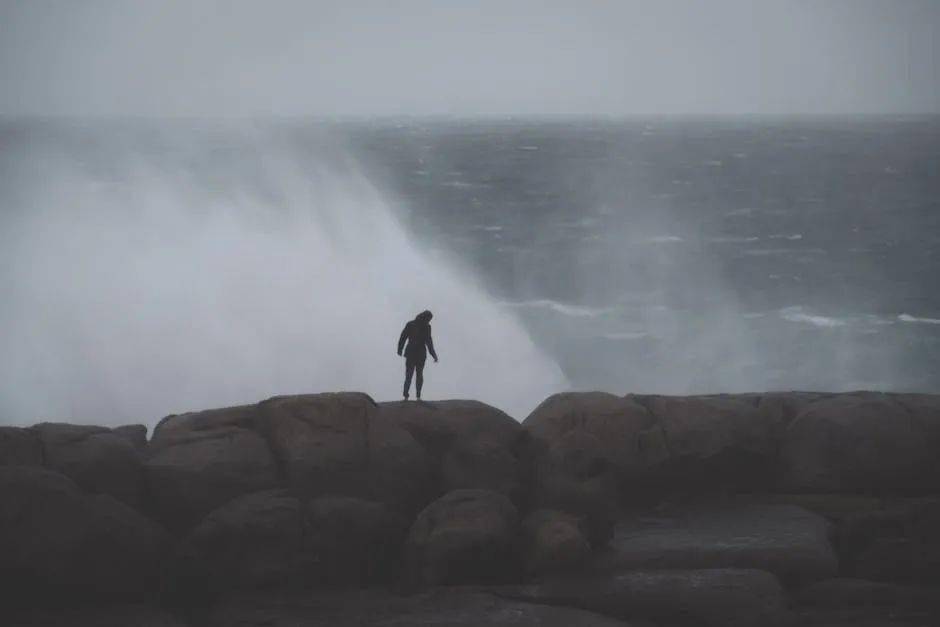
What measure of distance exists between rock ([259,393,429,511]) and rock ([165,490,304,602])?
1084mm

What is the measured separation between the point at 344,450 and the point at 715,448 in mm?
5894

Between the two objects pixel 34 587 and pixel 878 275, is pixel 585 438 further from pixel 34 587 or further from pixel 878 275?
pixel 878 275

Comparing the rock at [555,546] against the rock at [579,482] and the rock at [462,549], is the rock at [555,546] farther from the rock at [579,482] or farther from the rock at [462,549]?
the rock at [579,482]

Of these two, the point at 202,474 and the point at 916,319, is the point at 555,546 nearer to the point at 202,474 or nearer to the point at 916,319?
the point at 202,474

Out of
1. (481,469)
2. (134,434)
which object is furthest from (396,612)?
(134,434)

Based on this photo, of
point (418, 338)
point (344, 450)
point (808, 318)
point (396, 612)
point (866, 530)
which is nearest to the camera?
point (396, 612)

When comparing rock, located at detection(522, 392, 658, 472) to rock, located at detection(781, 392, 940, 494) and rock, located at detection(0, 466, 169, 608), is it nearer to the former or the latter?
rock, located at detection(781, 392, 940, 494)

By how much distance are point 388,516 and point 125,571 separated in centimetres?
352

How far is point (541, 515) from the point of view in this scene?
15.4m

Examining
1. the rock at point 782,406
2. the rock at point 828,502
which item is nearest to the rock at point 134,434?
the rock at point 828,502

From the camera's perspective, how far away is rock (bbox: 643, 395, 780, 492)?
17.7 meters

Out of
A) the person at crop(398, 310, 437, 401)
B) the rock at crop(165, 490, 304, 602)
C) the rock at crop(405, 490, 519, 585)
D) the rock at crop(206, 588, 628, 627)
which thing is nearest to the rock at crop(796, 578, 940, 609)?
the rock at crop(206, 588, 628, 627)

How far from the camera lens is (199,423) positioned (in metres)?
17.2

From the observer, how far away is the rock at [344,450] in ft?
53.3
